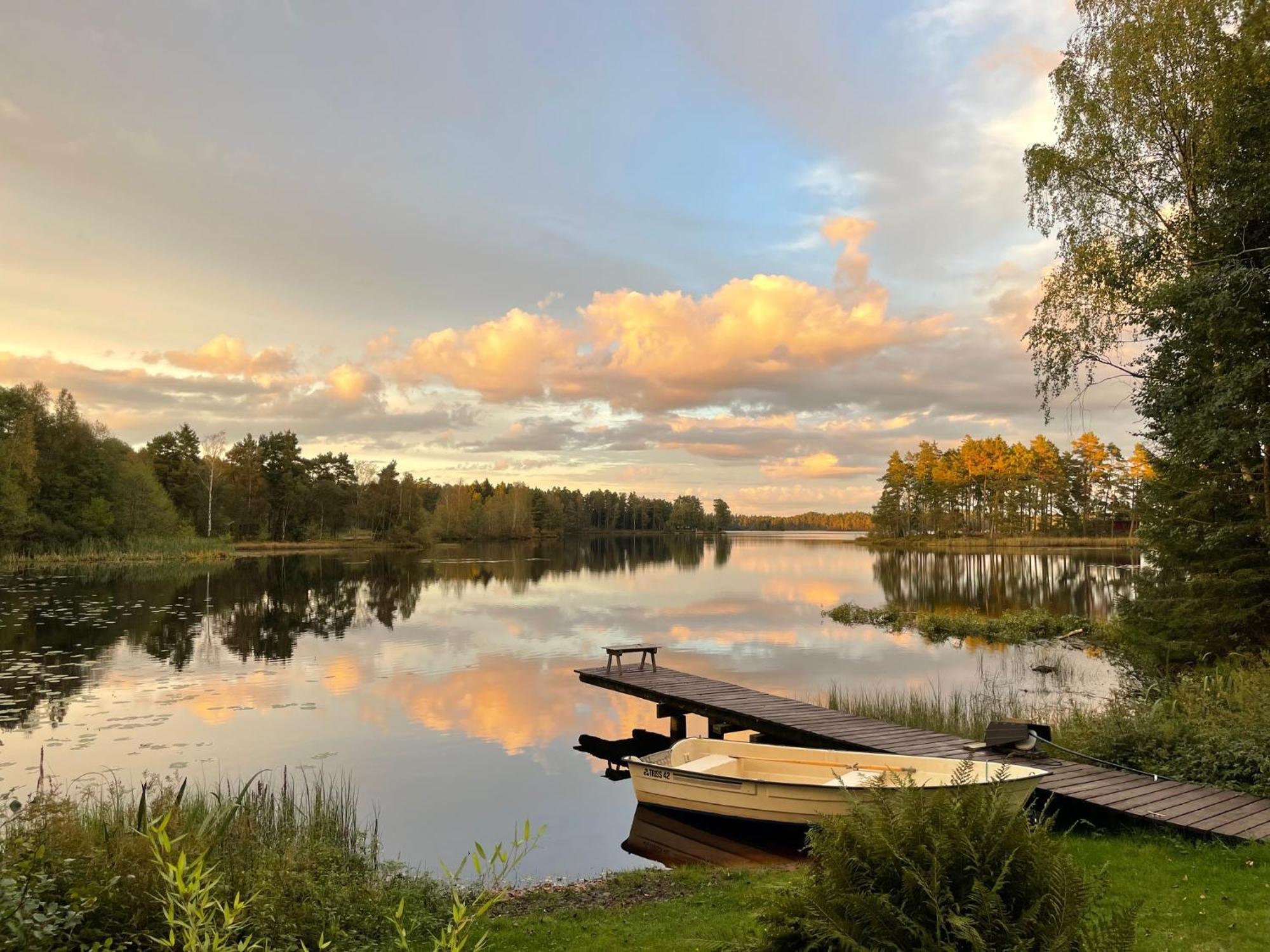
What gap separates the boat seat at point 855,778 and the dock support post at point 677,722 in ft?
20.0

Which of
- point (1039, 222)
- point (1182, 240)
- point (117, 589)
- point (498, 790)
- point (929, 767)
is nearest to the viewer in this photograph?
point (929, 767)

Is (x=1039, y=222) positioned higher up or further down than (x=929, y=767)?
higher up

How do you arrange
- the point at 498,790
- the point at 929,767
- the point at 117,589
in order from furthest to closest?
the point at 117,589, the point at 498,790, the point at 929,767

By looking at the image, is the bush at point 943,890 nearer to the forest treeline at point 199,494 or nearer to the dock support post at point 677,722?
the dock support post at point 677,722

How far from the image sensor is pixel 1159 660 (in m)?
14.8

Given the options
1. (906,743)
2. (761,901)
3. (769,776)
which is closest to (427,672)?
(769,776)

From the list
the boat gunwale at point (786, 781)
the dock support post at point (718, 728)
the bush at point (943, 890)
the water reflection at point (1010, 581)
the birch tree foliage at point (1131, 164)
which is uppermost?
the birch tree foliage at point (1131, 164)

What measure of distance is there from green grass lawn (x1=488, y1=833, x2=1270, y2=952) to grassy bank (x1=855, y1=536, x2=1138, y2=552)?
7034cm

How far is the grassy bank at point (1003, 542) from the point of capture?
253 feet

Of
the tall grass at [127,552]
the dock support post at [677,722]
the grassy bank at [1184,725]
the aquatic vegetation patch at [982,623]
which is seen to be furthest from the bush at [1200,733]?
the tall grass at [127,552]

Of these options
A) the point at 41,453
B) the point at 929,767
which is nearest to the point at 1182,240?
the point at 929,767

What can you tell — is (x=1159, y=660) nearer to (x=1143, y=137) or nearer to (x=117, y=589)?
(x=1143, y=137)

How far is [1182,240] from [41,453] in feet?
234

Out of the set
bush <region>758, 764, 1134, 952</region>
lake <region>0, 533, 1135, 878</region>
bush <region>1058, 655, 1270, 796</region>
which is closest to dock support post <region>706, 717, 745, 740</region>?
lake <region>0, 533, 1135, 878</region>
